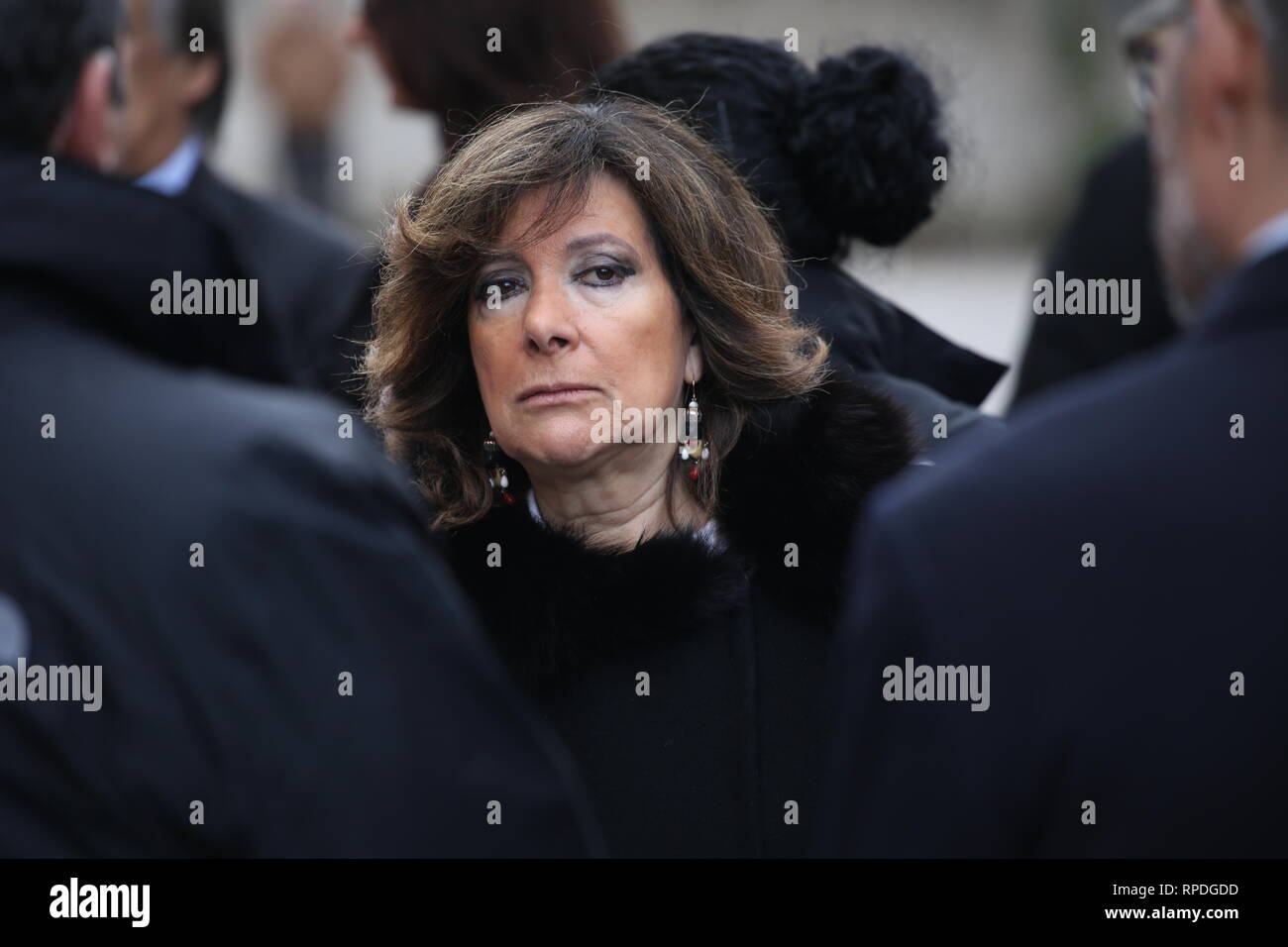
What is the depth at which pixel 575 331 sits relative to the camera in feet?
9.61

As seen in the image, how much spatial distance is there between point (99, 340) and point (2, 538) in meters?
0.22

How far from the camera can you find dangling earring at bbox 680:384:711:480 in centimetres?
305

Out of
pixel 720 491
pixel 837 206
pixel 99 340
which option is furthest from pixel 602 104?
pixel 99 340

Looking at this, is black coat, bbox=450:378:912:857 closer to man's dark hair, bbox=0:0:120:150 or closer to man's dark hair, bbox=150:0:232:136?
man's dark hair, bbox=0:0:120:150

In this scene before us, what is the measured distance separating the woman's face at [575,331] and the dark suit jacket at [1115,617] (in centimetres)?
130

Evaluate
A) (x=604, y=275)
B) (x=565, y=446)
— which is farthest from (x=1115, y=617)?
(x=604, y=275)

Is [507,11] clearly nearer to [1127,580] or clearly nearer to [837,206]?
[837,206]

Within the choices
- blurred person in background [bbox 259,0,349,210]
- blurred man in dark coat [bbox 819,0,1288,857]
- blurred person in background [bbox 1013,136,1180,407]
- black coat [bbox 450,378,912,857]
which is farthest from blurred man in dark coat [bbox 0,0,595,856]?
blurred person in background [bbox 259,0,349,210]

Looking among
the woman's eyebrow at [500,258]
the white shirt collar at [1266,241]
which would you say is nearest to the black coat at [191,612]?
the white shirt collar at [1266,241]

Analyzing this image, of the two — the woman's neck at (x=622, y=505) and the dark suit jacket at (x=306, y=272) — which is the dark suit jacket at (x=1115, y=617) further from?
the dark suit jacket at (x=306, y=272)

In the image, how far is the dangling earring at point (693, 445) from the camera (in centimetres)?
305

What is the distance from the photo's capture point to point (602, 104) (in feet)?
10.5

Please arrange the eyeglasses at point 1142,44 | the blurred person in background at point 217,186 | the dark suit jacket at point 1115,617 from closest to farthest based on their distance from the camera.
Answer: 1. the dark suit jacket at point 1115,617
2. the eyeglasses at point 1142,44
3. the blurred person in background at point 217,186

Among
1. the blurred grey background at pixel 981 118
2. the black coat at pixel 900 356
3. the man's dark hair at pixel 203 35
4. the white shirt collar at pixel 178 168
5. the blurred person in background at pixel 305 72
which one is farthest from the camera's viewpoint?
the blurred grey background at pixel 981 118
